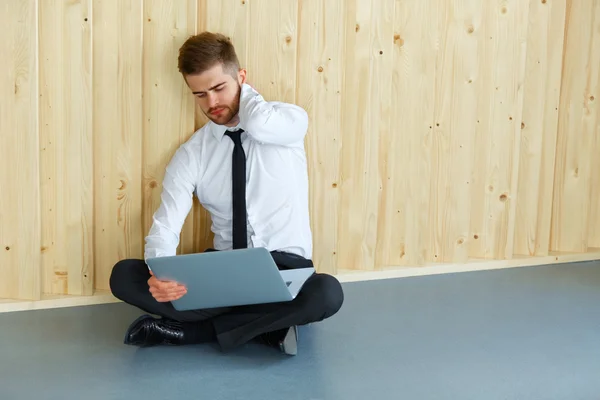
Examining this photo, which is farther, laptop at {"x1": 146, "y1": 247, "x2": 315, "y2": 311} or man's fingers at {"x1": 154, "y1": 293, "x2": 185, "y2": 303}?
man's fingers at {"x1": 154, "y1": 293, "x2": 185, "y2": 303}

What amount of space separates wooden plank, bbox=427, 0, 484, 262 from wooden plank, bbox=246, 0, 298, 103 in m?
0.69

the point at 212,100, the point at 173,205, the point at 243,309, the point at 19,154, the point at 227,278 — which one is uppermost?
the point at 212,100

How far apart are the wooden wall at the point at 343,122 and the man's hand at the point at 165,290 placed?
59 centimetres

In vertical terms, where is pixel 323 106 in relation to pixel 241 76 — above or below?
below

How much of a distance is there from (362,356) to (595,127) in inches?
73.7

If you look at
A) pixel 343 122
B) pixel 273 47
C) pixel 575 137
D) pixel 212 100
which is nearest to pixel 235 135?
pixel 212 100

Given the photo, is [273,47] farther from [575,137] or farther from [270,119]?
[575,137]

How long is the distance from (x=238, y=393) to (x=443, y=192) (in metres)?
1.62

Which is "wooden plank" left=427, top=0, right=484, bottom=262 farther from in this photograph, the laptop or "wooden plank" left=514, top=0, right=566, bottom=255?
the laptop

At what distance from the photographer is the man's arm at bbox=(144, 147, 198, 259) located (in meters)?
2.74

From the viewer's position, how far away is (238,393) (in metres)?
2.25

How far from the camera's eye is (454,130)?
11.5 feet

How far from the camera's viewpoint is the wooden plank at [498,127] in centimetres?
347

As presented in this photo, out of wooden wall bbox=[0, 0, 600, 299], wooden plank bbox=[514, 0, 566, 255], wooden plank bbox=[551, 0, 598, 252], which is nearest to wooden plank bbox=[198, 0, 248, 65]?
wooden wall bbox=[0, 0, 600, 299]
